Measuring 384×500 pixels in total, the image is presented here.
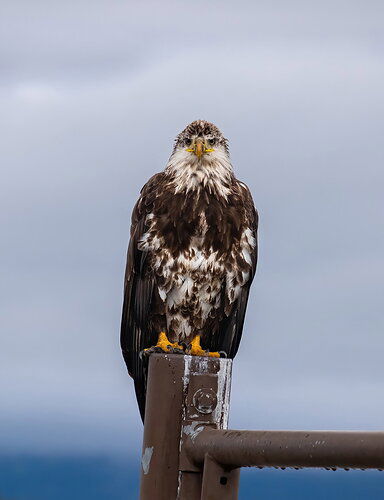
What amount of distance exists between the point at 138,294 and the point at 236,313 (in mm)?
775

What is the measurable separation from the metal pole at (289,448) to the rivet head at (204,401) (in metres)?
0.09

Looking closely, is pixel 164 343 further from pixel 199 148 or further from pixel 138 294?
pixel 199 148

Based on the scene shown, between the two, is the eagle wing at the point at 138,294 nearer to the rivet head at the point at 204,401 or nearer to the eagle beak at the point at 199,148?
the eagle beak at the point at 199,148

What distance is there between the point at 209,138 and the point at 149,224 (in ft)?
2.96

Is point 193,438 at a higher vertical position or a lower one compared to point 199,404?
lower

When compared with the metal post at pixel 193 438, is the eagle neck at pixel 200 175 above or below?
above

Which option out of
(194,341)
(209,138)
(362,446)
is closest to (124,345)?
(194,341)

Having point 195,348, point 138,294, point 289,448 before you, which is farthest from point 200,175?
point 289,448

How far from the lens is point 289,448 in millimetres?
2879

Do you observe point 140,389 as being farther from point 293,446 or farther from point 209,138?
point 293,446

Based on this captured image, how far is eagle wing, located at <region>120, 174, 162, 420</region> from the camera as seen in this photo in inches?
272

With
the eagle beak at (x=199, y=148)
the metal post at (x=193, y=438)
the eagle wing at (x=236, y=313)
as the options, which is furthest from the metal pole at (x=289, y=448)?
the eagle beak at (x=199, y=148)

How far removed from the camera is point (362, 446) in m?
2.58

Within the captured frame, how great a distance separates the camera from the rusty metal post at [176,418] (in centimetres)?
346
